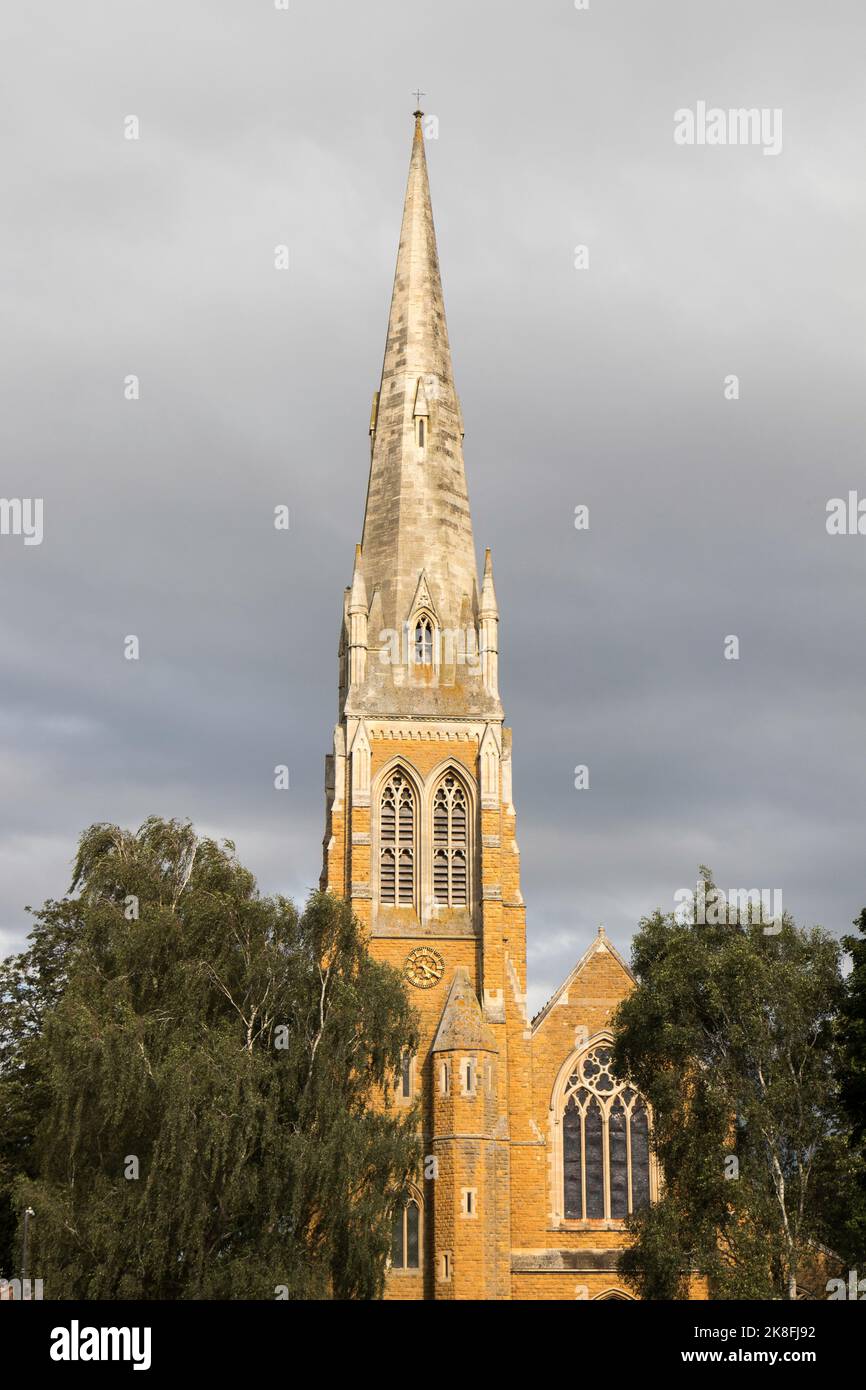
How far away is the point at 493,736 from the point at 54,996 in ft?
53.9

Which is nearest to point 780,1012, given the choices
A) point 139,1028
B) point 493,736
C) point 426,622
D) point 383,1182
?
point 383,1182

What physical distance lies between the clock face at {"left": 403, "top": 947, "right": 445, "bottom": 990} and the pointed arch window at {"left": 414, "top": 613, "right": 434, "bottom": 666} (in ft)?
33.0

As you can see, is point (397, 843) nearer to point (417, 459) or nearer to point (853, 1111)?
point (417, 459)

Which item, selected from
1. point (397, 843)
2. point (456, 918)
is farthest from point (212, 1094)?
point (397, 843)

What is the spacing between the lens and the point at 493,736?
55531mm

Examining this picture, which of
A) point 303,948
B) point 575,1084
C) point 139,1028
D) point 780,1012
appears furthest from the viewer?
point 575,1084

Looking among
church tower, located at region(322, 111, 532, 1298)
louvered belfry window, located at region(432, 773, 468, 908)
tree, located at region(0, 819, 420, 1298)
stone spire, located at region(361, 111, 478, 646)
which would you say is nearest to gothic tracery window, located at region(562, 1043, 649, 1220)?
church tower, located at region(322, 111, 532, 1298)

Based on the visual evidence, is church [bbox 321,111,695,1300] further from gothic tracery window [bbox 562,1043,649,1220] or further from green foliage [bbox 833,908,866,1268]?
green foliage [bbox 833,908,866,1268]

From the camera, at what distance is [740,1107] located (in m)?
33.6

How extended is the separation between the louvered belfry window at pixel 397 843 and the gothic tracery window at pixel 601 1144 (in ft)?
25.3

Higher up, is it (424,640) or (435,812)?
(424,640)

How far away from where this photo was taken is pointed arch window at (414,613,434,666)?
5741cm

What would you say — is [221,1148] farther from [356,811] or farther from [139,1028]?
[356,811]

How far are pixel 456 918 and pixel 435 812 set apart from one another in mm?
3561
